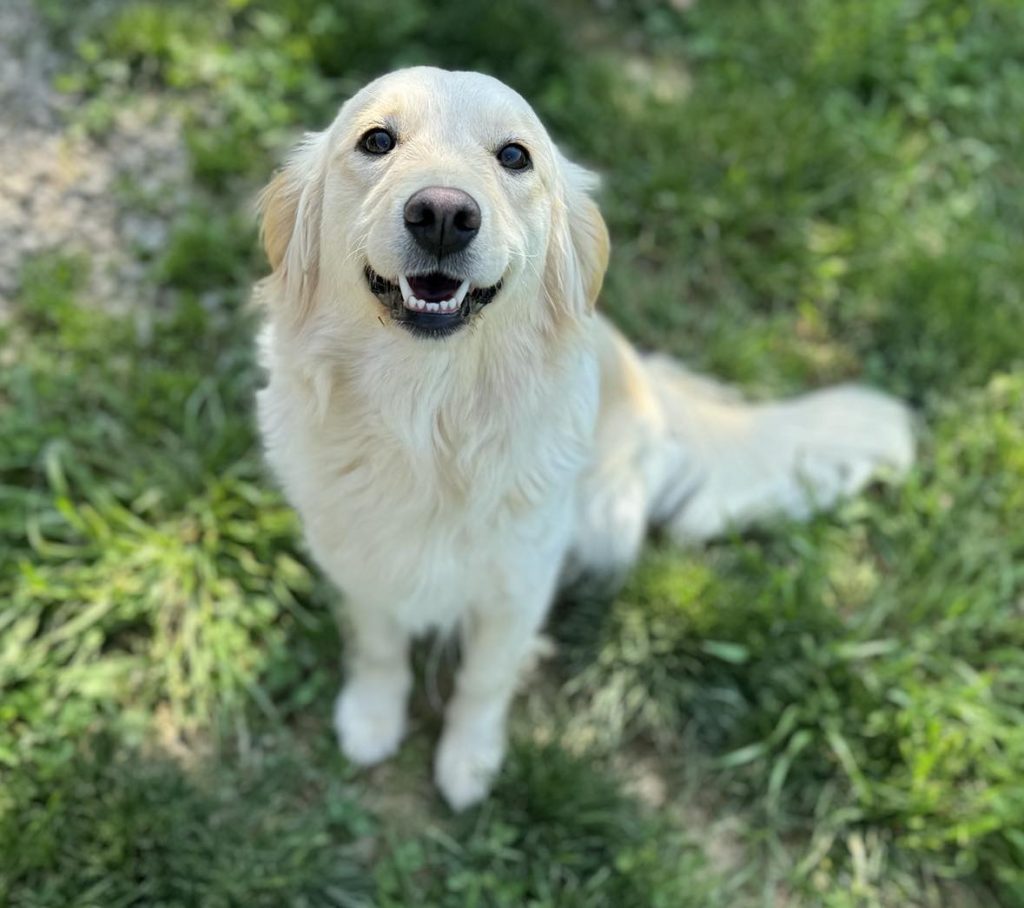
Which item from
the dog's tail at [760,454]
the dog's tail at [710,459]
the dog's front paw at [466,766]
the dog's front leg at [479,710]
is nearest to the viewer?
the dog's front leg at [479,710]

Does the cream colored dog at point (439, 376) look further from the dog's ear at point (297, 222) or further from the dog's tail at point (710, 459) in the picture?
the dog's tail at point (710, 459)

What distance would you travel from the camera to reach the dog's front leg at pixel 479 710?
2777 millimetres

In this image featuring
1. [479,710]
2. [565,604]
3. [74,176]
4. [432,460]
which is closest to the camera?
[432,460]

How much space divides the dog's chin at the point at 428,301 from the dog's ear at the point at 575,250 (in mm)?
219

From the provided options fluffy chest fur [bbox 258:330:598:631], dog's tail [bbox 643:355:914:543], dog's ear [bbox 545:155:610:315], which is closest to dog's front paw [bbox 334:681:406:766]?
fluffy chest fur [bbox 258:330:598:631]

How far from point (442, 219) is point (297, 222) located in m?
0.50

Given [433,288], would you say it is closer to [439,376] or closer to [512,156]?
A: [439,376]

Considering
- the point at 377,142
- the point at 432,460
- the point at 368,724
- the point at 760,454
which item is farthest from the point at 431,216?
the point at 760,454

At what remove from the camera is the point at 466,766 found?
9.72 ft

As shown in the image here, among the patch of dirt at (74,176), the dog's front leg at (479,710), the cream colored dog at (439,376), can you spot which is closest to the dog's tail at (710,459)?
the cream colored dog at (439,376)

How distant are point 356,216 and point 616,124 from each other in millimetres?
2590

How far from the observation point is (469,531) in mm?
2418

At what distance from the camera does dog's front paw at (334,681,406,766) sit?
303 centimetres

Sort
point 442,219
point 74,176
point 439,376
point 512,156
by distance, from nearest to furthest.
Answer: point 442,219
point 512,156
point 439,376
point 74,176
